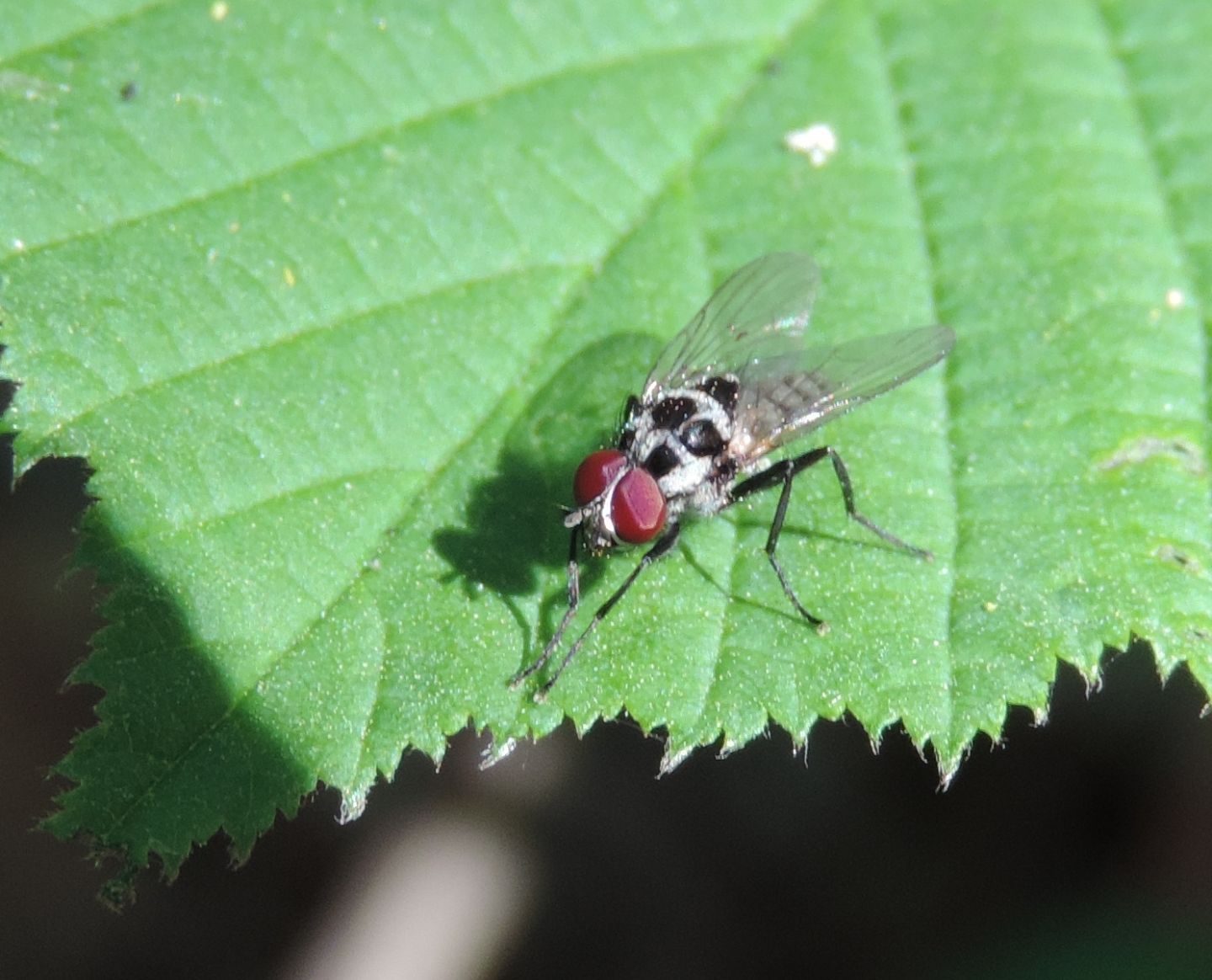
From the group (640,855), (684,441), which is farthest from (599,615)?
(640,855)

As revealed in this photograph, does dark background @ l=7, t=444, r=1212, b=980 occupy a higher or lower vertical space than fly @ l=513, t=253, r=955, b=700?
lower

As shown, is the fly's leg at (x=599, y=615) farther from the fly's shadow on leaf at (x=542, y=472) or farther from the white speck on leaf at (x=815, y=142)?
the white speck on leaf at (x=815, y=142)

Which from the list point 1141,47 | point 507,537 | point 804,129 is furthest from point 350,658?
point 1141,47

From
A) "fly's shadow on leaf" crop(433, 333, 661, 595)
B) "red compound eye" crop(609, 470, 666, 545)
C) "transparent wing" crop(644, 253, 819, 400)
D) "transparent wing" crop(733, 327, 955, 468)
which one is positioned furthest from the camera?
"transparent wing" crop(644, 253, 819, 400)

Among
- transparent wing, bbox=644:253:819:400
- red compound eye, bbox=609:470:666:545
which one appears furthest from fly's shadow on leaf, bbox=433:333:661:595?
red compound eye, bbox=609:470:666:545

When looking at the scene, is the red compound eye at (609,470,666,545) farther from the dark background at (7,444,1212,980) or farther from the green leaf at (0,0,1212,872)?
the dark background at (7,444,1212,980)
